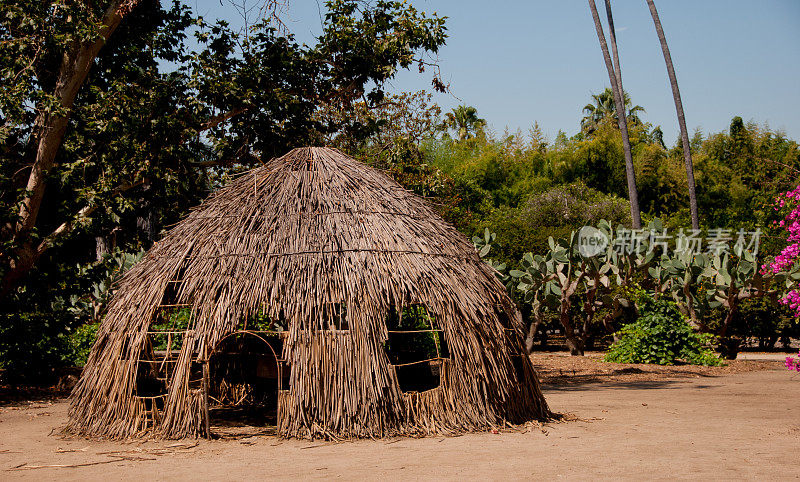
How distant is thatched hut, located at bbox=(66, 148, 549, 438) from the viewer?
23.9ft

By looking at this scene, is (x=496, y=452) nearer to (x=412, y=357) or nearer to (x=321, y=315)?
(x=321, y=315)

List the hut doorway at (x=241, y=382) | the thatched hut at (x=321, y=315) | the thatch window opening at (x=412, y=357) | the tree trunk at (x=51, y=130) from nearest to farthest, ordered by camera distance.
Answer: the thatched hut at (x=321, y=315) < the thatch window opening at (x=412, y=357) < the hut doorway at (x=241, y=382) < the tree trunk at (x=51, y=130)

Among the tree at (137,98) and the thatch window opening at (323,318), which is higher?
the tree at (137,98)

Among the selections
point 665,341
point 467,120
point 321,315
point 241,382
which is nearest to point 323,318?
point 321,315

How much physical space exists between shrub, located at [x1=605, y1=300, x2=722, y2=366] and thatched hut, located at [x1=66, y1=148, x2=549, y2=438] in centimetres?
866

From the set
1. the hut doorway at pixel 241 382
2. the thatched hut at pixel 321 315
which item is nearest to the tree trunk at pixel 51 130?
the hut doorway at pixel 241 382

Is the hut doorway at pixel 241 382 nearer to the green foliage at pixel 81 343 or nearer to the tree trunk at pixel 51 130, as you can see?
the tree trunk at pixel 51 130

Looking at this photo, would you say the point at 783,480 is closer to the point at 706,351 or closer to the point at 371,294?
the point at 371,294

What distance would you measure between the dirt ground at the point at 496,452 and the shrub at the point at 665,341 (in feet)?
19.8

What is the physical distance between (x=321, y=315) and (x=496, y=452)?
2229 mm

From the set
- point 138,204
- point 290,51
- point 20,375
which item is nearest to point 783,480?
point 290,51

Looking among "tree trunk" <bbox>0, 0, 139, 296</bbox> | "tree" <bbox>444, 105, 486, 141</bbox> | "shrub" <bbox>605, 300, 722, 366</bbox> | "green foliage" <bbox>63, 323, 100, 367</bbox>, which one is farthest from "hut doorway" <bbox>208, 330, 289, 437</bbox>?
"tree" <bbox>444, 105, 486, 141</bbox>

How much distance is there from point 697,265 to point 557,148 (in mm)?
23715

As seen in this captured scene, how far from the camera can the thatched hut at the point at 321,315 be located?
7.28 metres
